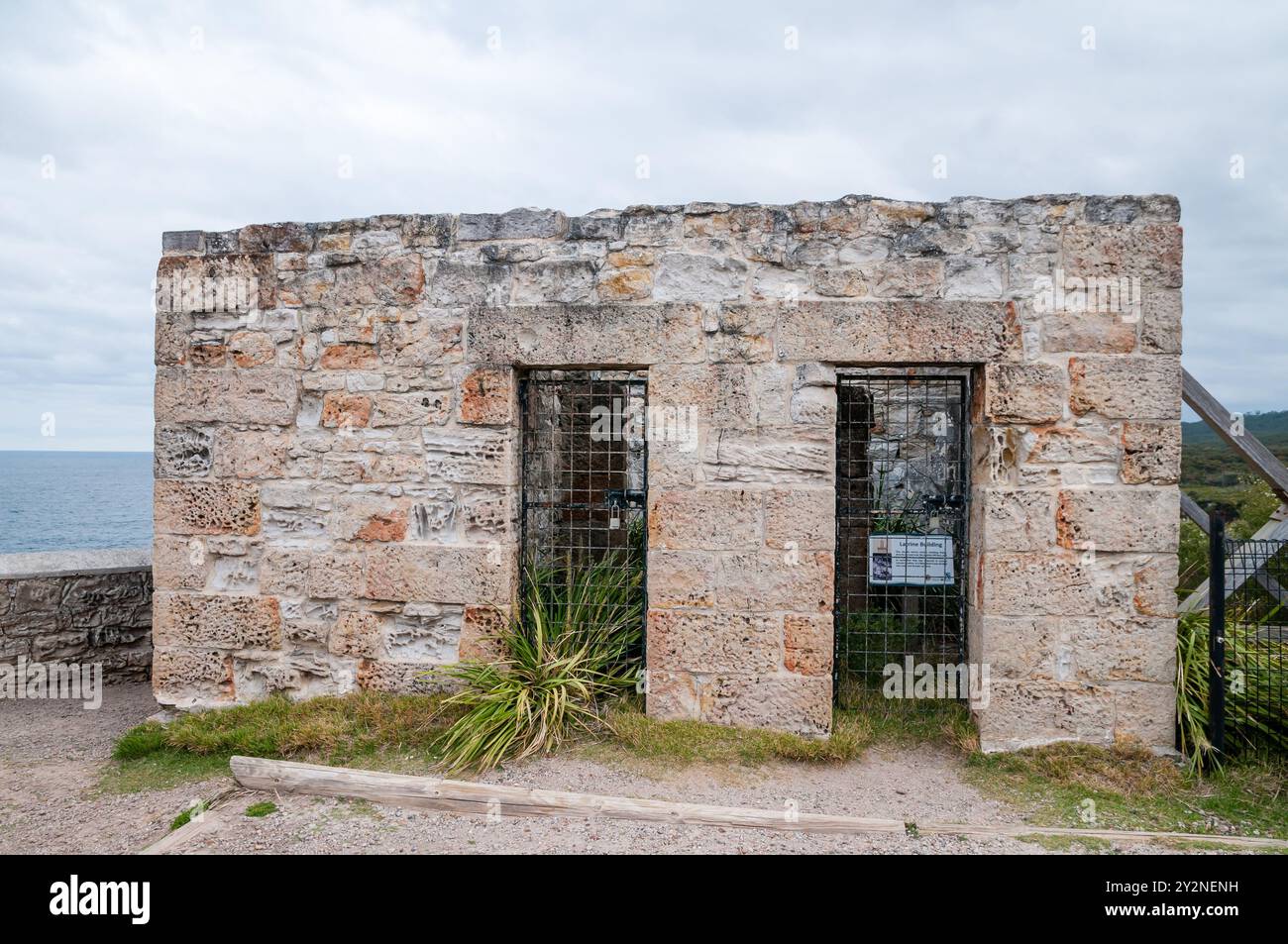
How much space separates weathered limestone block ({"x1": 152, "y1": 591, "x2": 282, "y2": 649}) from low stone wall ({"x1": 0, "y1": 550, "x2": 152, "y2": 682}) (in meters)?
1.93

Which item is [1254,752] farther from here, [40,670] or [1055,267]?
[40,670]

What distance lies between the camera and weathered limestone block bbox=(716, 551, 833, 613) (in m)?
4.18

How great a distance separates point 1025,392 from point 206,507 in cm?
474

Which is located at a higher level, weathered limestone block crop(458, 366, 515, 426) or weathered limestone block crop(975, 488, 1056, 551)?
weathered limestone block crop(458, 366, 515, 426)

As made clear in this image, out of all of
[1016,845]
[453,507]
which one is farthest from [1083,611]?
[453,507]

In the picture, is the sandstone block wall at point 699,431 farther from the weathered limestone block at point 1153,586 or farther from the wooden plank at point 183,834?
the wooden plank at point 183,834

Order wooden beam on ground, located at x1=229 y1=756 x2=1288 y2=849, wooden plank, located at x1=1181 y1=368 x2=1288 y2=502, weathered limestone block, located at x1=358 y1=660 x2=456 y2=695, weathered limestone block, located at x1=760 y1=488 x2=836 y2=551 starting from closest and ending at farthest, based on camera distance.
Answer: wooden beam on ground, located at x1=229 y1=756 x2=1288 y2=849, weathered limestone block, located at x1=760 y1=488 x2=836 y2=551, weathered limestone block, located at x1=358 y1=660 x2=456 y2=695, wooden plank, located at x1=1181 y1=368 x2=1288 y2=502

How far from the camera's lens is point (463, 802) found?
3.54 metres

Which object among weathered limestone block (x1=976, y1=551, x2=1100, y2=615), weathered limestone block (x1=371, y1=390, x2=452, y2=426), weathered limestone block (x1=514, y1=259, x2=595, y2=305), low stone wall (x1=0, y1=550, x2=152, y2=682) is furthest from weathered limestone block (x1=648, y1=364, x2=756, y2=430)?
low stone wall (x1=0, y1=550, x2=152, y2=682)

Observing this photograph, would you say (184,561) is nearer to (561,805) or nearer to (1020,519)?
(561,805)

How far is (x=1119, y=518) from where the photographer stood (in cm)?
401

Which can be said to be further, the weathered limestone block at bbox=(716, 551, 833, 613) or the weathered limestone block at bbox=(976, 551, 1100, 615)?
the weathered limestone block at bbox=(716, 551, 833, 613)

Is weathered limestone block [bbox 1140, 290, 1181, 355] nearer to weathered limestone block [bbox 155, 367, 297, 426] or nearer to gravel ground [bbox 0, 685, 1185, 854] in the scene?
gravel ground [bbox 0, 685, 1185, 854]

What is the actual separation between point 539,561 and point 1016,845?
10.1 feet
